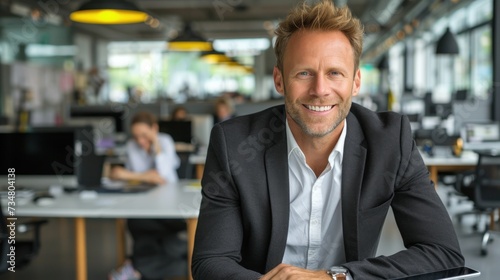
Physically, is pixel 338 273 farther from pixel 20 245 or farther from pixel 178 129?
pixel 178 129

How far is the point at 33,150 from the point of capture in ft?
13.3

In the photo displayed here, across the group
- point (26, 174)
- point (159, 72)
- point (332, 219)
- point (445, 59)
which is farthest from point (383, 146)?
point (159, 72)

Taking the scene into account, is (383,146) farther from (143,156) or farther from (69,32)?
(69,32)

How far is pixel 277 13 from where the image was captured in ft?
61.7

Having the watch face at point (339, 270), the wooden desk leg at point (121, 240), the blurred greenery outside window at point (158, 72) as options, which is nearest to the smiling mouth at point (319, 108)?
the watch face at point (339, 270)

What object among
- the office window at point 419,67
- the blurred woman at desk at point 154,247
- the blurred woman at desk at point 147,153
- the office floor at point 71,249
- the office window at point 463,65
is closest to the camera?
the blurred woman at desk at point 154,247

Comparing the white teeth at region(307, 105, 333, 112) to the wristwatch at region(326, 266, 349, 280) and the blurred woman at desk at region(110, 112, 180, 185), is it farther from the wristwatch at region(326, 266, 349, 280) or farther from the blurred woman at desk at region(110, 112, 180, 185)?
the blurred woman at desk at region(110, 112, 180, 185)

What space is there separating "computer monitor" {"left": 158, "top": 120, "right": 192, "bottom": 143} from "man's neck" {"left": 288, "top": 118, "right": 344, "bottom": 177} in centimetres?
562

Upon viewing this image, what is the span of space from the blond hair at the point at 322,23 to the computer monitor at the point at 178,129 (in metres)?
5.69

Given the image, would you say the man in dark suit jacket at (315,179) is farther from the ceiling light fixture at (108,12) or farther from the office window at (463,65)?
the office window at (463,65)

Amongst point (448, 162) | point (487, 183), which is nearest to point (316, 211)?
point (487, 183)

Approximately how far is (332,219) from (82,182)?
3.16 meters

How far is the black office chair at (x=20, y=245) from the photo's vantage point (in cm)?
337

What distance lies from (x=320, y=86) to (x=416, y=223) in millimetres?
440
